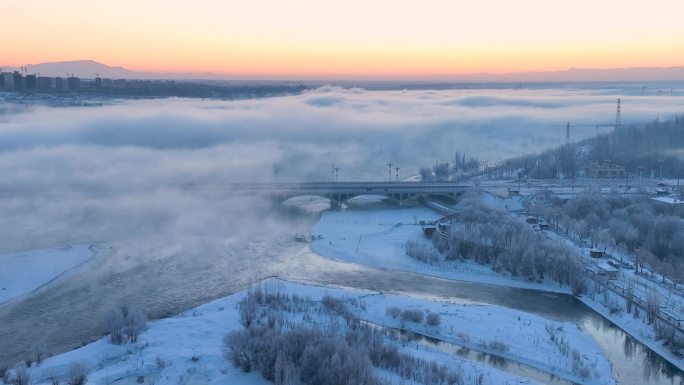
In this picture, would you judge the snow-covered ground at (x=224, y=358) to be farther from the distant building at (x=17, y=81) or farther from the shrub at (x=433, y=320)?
the distant building at (x=17, y=81)

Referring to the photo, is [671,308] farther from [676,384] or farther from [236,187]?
[236,187]

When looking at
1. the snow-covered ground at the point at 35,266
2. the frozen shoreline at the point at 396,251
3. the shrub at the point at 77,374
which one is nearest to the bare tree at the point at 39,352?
the shrub at the point at 77,374

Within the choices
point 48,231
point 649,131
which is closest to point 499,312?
point 48,231

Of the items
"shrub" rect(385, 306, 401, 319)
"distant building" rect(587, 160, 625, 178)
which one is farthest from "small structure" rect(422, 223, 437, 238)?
"distant building" rect(587, 160, 625, 178)

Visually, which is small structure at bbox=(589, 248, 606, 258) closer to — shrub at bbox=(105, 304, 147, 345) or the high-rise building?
shrub at bbox=(105, 304, 147, 345)

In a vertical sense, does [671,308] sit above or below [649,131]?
below

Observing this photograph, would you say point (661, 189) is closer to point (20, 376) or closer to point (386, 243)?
point (386, 243)

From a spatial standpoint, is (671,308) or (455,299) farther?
(455,299)

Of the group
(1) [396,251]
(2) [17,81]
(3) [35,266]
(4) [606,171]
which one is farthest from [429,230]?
(2) [17,81]
